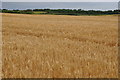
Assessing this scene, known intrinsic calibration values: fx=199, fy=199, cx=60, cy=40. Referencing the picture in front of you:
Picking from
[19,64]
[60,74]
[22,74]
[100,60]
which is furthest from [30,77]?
[100,60]

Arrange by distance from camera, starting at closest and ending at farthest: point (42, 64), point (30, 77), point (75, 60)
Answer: point (30, 77) < point (42, 64) < point (75, 60)

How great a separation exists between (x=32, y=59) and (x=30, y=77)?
1.14m

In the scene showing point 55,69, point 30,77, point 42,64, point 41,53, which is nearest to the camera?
point 30,77

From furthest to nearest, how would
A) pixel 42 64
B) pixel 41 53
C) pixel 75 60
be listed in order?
pixel 41 53 < pixel 75 60 < pixel 42 64

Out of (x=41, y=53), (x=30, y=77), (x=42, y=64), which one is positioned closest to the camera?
(x=30, y=77)

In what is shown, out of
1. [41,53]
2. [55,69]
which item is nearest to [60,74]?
[55,69]

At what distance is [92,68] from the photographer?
3.69 metres

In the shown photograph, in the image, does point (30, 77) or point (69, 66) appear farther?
point (69, 66)

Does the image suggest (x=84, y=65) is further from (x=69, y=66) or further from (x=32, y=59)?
(x=32, y=59)

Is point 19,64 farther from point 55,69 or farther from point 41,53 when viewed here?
point 41,53

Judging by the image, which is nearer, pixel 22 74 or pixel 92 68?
pixel 22 74

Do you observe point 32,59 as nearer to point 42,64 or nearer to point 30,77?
point 42,64

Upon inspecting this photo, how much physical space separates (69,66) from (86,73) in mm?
499

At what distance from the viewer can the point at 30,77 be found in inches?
126
